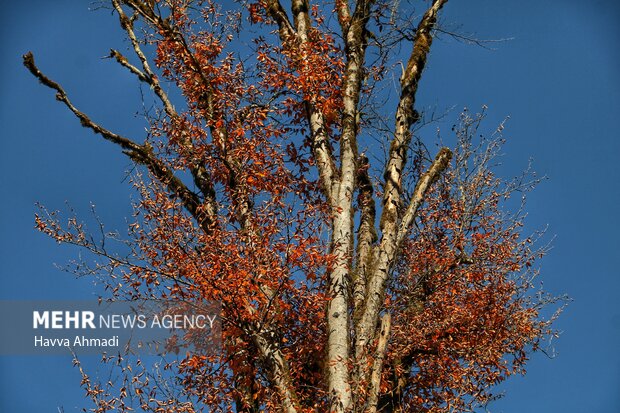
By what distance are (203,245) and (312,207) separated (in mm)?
→ 2582

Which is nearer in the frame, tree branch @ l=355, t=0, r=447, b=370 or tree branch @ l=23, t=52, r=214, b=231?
tree branch @ l=355, t=0, r=447, b=370

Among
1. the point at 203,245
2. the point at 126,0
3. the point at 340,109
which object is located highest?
the point at 126,0

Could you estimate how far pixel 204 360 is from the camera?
58.4 feet

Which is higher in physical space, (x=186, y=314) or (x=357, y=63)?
(x=357, y=63)

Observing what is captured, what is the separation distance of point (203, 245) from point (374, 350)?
446 cm

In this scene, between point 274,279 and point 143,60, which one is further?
point 143,60

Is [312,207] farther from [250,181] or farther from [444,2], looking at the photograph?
[444,2]

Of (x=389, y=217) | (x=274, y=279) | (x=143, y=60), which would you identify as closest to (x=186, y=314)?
(x=274, y=279)

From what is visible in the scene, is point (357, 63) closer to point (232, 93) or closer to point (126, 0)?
point (232, 93)

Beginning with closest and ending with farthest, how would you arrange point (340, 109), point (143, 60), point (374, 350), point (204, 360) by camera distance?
point (374, 350), point (204, 360), point (340, 109), point (143, 60)

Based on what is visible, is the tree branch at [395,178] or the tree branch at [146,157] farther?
the tree branch at [146,157]

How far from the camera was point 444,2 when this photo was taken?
2056cm

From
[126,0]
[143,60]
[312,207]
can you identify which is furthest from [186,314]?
[126,0]

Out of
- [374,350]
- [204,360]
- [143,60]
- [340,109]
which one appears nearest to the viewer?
[374,350]
